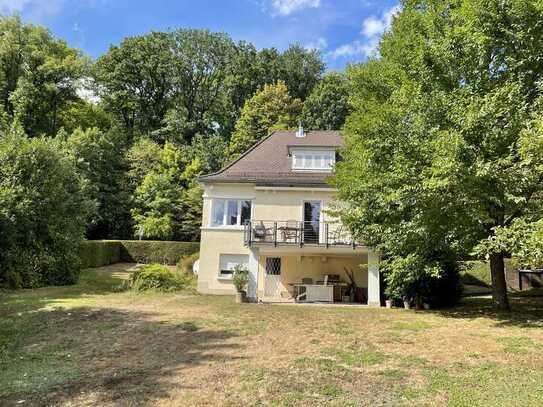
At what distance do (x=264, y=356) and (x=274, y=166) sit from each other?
14.3m

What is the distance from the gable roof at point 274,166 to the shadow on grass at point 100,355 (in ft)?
30.4

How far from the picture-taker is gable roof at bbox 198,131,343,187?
1994 cm

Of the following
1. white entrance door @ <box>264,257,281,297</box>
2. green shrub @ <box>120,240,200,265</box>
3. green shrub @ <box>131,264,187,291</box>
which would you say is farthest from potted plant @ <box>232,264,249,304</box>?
green shrub @ <box>120,240,200,265</box>

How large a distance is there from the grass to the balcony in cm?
399

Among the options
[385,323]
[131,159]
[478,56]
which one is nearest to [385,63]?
[478,56]

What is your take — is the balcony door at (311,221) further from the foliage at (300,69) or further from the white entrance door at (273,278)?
the foliage at (300,69)

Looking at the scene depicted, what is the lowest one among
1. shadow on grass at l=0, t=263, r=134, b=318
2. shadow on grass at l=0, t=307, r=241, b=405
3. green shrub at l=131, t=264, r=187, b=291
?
shadow on grass at l=0, t=307, r=241, b=405

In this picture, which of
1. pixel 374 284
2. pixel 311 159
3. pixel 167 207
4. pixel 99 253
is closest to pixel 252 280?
pixel 374 284

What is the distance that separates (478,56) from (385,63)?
12.1 feet

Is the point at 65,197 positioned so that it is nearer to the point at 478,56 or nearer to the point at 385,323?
the point at 385,323

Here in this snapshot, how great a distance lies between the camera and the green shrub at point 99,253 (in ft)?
90.8

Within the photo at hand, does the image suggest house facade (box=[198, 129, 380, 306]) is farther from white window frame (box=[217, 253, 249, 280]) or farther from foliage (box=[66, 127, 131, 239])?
foliage (box=[66, 127, 131, 239])

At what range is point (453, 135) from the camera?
10820 millimetres


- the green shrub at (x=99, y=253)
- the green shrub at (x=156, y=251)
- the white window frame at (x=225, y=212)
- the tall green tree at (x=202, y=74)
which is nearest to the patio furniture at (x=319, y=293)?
the white window frame at (x=225, y=212)
